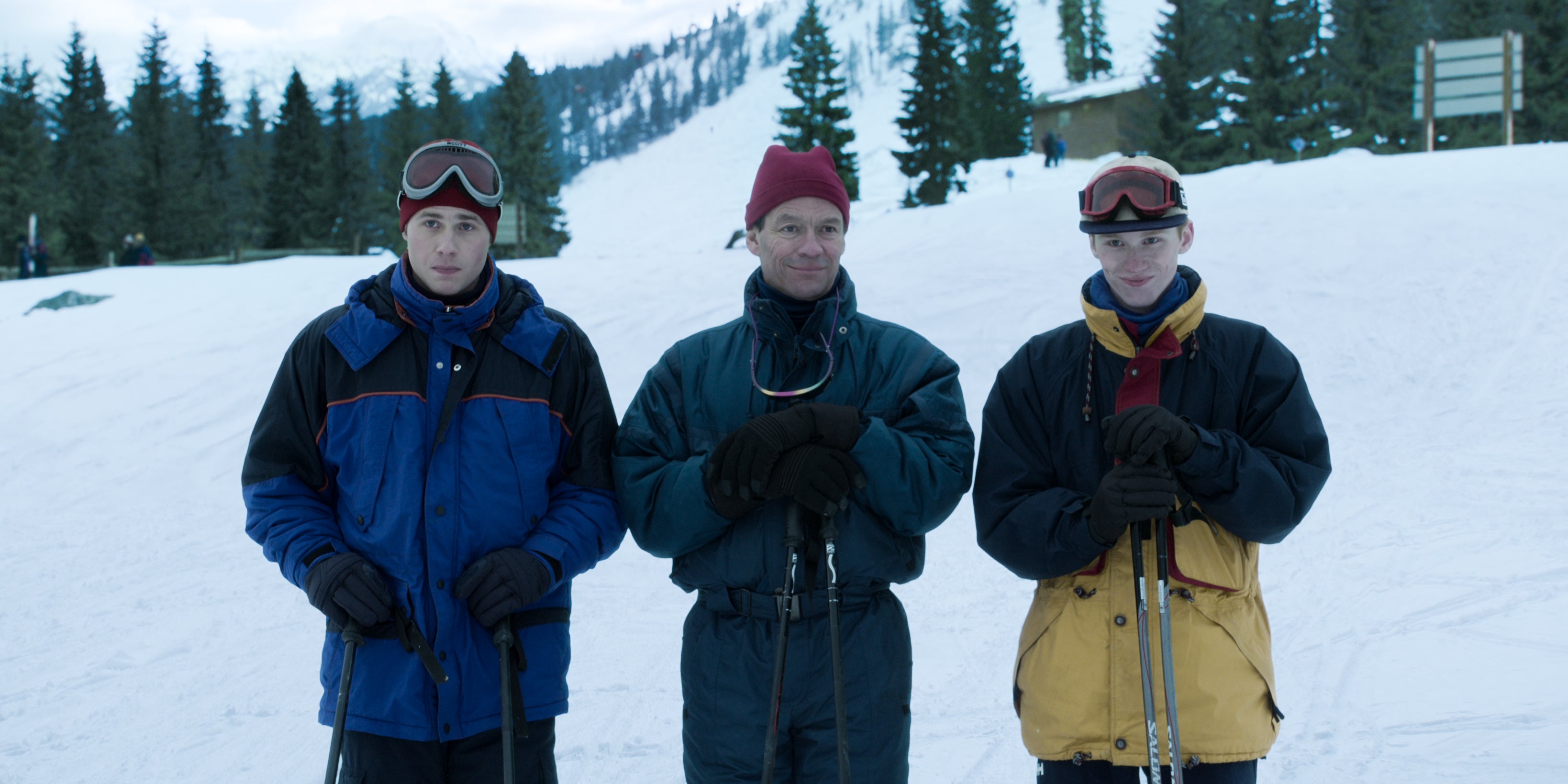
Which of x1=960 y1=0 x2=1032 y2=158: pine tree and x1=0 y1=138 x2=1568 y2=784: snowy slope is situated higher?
x1=960 y1=0 x2=1032 y2=158: pine tree

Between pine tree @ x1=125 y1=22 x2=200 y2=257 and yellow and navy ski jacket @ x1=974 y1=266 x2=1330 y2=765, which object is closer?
yellow and navy ski jacket @ x1=974 y1=266 x2=1330 y2=765

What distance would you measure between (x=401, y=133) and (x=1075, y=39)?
45.5 metres

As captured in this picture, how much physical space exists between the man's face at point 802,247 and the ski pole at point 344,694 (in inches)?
A: 49.3

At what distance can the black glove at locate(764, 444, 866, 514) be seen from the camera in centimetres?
229

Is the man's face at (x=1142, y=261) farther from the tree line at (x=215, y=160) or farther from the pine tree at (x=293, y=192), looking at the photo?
the pine tree at (x=293, y=192)

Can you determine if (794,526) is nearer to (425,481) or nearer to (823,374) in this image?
(823,374)

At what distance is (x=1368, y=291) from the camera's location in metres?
10.3

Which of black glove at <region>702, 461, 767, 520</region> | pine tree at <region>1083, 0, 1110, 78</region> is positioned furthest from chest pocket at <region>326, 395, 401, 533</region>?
pine tree at <region>1083, 0, 1110, 78</region>

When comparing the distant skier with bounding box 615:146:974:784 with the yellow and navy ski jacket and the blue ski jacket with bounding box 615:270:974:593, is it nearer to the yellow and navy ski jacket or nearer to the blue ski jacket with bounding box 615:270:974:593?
the blue ski jacket with bounding box 615:270:974:593

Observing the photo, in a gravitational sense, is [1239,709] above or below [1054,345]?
below

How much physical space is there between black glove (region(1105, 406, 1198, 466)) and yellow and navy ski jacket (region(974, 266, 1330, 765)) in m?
0.04

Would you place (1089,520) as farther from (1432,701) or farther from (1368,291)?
(1368,291)

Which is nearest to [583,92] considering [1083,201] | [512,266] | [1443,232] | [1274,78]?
[1274,78]

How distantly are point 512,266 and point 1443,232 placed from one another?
12.5 metres
